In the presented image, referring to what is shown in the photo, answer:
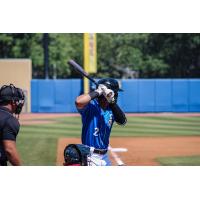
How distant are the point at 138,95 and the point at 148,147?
17013 mm

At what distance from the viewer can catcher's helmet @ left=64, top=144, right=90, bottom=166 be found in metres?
5.82

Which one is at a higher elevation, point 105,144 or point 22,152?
point 105,144

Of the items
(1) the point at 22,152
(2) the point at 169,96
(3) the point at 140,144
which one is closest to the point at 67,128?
(3) the point at 140,144

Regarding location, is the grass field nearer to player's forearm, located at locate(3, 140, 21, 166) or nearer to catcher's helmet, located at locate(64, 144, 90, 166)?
Result: catcher's helmet, located at locate(64, 144, 90, 166)

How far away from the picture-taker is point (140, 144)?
1752 centimetres

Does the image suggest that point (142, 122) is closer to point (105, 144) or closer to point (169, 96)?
point (169, 96)

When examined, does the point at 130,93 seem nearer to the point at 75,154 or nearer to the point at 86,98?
the point at 86,98

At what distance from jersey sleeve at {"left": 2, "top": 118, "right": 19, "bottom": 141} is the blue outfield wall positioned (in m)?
27.6

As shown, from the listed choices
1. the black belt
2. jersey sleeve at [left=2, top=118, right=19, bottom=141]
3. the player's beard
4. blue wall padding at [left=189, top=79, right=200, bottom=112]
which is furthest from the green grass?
blue wall padding at [left=189, top=79, right=200, bottom=112]

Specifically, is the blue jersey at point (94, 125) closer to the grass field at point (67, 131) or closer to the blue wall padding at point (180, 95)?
the grass field at point (67, 131)

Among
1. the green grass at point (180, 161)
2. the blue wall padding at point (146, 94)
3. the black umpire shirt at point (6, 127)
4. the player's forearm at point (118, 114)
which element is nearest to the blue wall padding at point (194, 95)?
the blue wall padding at point (146, 94)

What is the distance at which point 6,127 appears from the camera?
550 cm
